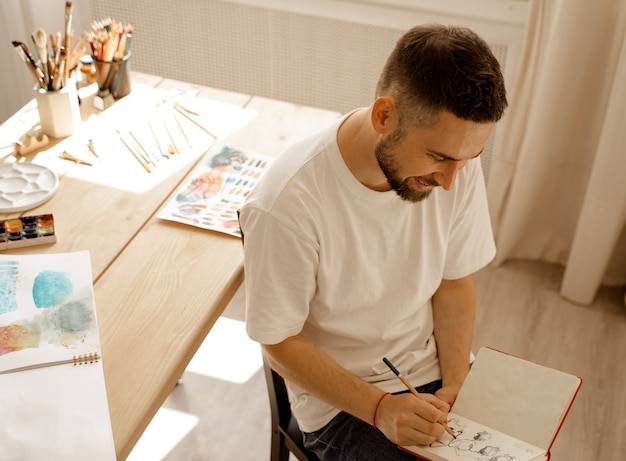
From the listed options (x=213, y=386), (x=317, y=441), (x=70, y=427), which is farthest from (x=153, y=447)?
(x=70, y=427)

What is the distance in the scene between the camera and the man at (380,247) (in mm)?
1169

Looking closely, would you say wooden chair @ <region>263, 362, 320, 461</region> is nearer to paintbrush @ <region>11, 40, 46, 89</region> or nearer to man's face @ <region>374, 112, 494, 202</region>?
man's face @ <region>374, 112, 494, 202</region>

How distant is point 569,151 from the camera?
2482 mm

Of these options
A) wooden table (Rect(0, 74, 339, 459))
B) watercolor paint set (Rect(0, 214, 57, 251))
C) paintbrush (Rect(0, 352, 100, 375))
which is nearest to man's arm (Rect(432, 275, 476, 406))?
wooden table (Rect(0, 74, 339, 459))

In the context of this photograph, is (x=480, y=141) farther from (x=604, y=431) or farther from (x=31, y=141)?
(x=604, y=431)

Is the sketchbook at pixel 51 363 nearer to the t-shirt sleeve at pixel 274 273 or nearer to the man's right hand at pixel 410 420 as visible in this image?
the t-shirt sleeve at pixel 274 273

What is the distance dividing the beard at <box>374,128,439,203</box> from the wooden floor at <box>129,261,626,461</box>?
1.01m

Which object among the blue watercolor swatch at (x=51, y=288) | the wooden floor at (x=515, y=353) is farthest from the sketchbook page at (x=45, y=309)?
the wooden floor at (x=515, y=353)

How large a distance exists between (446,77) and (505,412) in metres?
0.62

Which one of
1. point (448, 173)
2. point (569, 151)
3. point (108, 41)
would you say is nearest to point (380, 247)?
point (448, 173)

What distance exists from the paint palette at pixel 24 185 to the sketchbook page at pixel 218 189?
0.83ft

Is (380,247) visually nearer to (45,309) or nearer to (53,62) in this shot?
(45,309)

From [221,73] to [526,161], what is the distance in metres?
1.18

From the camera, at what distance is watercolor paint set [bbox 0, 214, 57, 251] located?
1432mm
